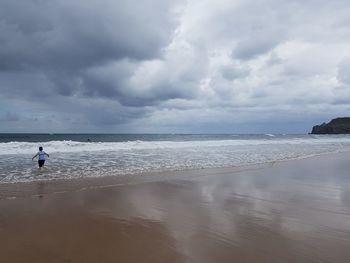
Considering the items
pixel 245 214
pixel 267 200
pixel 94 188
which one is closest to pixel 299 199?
pixel 267 200

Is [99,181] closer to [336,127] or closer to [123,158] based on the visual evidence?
[123,158]

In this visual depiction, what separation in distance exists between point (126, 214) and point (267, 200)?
Result: 3.62 m

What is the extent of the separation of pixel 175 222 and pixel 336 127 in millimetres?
140033

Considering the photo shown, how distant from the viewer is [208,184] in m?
10.9

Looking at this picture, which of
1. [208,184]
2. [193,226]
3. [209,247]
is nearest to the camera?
[209,247]

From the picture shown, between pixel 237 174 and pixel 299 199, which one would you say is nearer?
pixel 299 199

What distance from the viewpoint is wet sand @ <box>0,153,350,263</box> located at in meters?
4.68

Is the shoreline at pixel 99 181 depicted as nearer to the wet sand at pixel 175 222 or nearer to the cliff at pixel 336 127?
the wet sand at pixel 175 222

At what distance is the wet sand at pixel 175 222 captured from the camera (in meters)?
4.68

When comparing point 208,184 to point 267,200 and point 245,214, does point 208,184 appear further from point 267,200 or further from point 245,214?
point 245,214

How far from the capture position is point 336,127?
428ft

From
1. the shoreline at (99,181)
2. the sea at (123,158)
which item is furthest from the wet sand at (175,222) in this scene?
the sea at (123,158)

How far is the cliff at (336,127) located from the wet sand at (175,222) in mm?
131876

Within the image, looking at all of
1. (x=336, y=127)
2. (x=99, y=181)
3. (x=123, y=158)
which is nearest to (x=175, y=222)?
(x=99, y=181)
